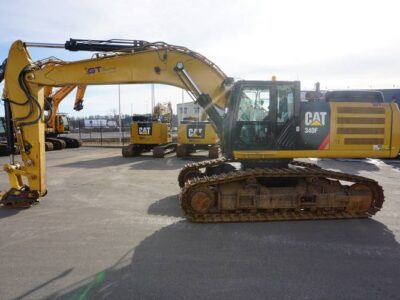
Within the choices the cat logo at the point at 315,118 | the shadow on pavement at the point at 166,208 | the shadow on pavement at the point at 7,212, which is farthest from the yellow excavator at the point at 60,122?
the cat logo at the point at 315,118

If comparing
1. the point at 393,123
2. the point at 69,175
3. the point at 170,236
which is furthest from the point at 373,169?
the point at 69,175

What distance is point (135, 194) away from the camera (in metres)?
8.70

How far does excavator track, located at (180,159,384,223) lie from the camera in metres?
6.32

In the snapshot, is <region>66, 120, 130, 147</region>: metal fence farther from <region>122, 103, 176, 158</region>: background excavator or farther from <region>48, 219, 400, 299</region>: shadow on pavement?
<region>48, 219, 400, 299</region>: shadow on pavement

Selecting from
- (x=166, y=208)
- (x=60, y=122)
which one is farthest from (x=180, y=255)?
(x=60, y=122)

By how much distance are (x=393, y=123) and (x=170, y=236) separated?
5386mm

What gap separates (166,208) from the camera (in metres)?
7.34

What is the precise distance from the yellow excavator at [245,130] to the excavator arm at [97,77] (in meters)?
0.02

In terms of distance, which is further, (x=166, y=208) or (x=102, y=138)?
(x=102, y=138)

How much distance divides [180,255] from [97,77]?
4.87 meters

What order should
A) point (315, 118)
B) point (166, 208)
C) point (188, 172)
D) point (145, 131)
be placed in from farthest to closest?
point (145, 131) → point (188, 172) → point (166, 208) → point (315, 118)

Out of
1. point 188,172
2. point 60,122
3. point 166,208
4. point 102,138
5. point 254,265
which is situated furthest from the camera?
point 102,138

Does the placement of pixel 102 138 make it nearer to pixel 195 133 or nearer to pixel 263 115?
pixel 195 133

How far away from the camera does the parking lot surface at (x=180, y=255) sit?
384 centimetres
